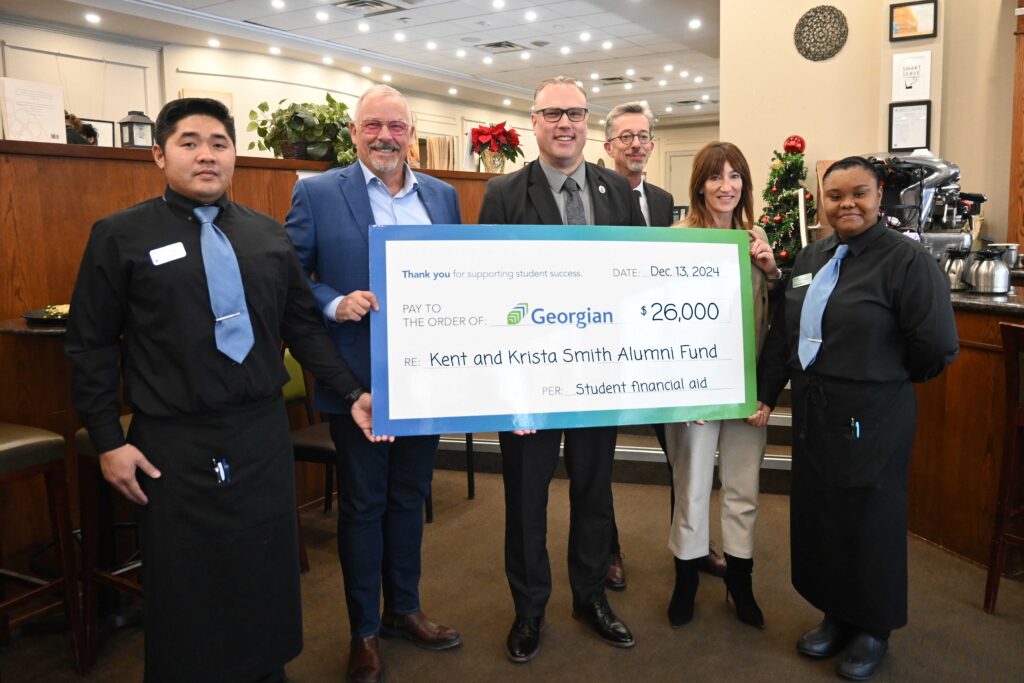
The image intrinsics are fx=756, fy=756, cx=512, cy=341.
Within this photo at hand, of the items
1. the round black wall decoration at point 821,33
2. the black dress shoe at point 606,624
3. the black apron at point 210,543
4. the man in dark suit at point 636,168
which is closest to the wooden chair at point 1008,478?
the man in dark suit at point 636,168

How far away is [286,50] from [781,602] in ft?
32.2

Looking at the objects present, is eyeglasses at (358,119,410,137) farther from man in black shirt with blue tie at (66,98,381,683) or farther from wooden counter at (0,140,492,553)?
wooden counter at (0,140,492,553)

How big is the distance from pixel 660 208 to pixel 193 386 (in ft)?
5.94

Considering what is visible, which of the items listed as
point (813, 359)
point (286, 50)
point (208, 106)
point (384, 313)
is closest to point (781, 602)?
point (813, 359)

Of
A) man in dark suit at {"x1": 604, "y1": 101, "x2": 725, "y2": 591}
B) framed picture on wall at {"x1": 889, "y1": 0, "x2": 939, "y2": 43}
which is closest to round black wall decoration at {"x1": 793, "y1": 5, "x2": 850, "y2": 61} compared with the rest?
framed picture on wall at {"x1": 889, "y1": 0, "x2": 939, "y2": 43}

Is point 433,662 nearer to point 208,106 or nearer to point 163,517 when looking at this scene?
point 163,517

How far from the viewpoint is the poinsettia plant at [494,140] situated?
492 cm

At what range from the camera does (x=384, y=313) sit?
6.65 feet

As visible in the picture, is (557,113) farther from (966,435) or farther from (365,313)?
(966,435)

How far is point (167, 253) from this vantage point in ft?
5.67

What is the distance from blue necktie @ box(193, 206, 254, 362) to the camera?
5.75 ft

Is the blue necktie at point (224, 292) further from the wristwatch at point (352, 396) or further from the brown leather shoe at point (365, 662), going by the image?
the brown leather shoe at point (365, 662)

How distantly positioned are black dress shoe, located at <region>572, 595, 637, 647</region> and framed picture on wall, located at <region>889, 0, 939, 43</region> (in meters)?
5.37

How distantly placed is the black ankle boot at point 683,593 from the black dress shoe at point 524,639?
1.59ft
